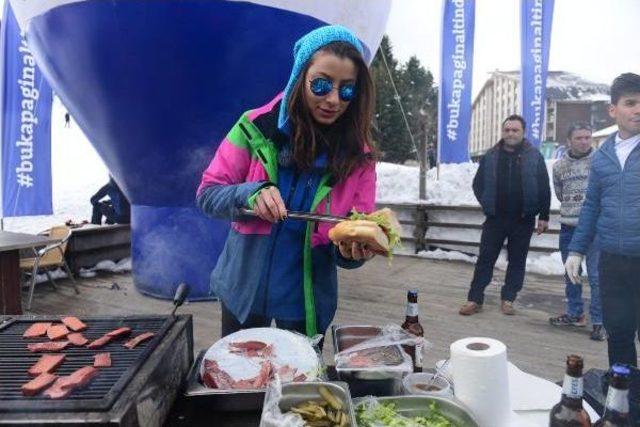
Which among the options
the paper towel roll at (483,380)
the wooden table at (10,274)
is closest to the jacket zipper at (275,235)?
the paper towel roll at (483,380)

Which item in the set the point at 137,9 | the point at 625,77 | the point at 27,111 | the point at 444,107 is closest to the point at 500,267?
the point at 444,107

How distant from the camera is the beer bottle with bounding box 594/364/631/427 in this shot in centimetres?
112

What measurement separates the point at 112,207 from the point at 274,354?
829 cm

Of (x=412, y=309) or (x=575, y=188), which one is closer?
(x=412, y=309)

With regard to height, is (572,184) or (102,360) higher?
(572,184)

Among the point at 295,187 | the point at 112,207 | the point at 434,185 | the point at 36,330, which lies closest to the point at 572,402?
the point at 295,187

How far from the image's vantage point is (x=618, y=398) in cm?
113

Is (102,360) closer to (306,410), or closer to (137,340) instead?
(137,340)

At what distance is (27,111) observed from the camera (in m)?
7.68

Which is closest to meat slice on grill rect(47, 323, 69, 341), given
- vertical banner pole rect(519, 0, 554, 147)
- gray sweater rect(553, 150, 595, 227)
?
gray sweater rect(553, 150, 595, 227)

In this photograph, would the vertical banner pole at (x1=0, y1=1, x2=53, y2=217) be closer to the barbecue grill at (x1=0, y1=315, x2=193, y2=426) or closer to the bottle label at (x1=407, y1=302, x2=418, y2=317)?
the barbecue grill at (x1=0, y1=315, x2=193, y2=426)

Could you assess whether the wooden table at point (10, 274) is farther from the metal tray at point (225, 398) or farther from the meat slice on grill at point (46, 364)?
the metal tray at point (225, 398)

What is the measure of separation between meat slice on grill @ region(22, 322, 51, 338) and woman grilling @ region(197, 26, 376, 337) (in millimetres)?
636

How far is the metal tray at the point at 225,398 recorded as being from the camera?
135 cm
